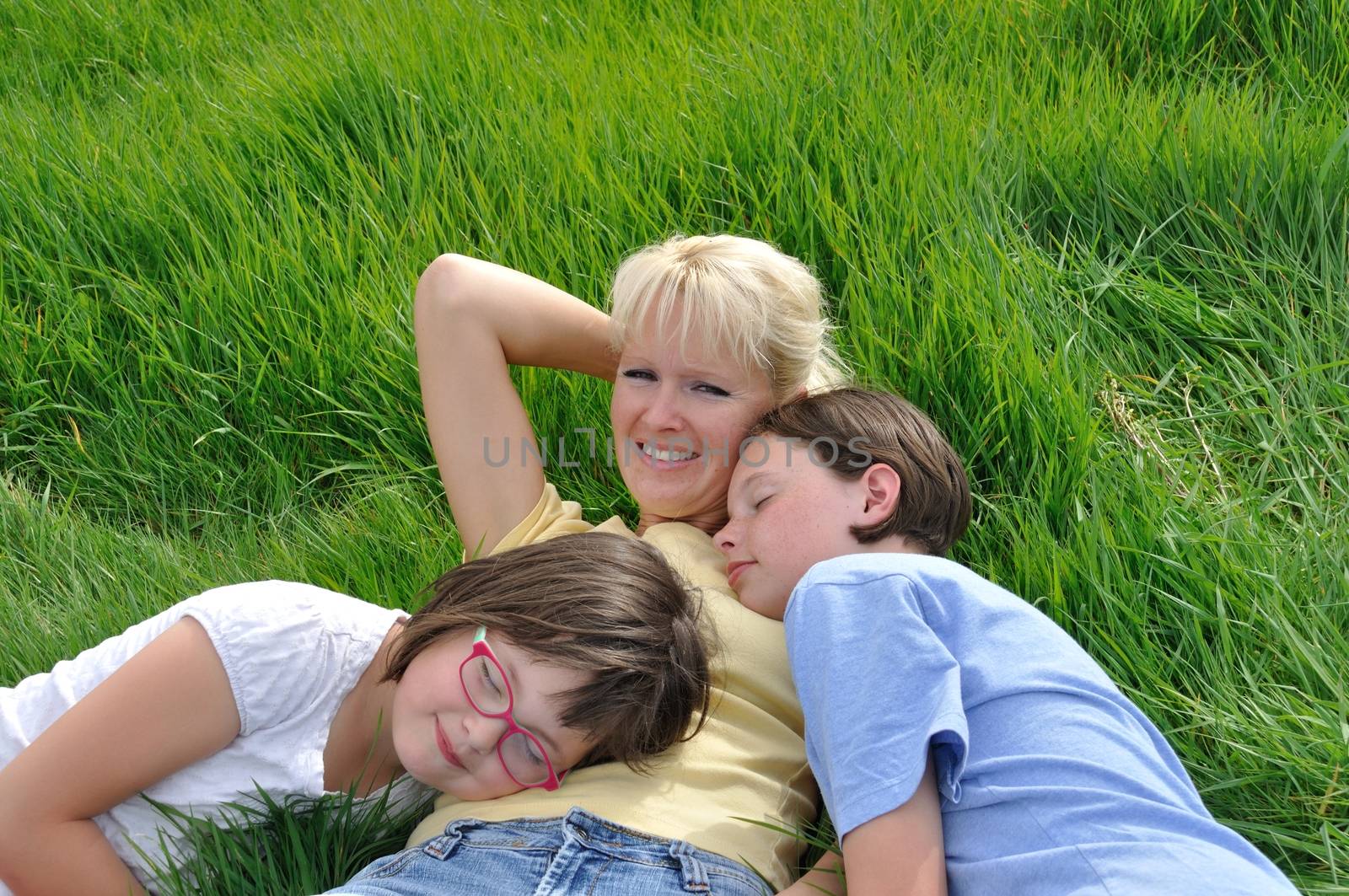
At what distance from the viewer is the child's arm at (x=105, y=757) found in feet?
5.69

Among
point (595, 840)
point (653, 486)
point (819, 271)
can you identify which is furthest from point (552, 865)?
point (819, 271)

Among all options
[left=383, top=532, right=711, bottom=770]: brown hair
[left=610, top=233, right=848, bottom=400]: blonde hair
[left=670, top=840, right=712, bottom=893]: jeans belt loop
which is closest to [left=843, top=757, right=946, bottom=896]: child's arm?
[left=670, top=840, right=712, bottom=893]: jeans belt loop

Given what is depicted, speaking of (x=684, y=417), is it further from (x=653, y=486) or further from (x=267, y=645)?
(x=267, y=645)

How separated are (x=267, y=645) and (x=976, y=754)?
1.10m

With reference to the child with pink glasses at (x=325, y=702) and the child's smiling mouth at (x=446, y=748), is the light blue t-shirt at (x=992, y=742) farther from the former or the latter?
the child's smiling mouth at (x=446, y=748)

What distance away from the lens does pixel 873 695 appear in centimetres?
162

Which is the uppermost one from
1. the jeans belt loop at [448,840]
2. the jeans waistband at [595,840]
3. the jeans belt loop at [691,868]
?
the jeans belt loop at [448,840]

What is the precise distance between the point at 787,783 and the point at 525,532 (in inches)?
27.9

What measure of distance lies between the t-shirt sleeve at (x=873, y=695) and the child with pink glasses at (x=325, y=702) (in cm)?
29

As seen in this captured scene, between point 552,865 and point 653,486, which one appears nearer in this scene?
point 552,865

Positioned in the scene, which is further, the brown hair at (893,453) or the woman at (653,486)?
the brown hair at (893,453)

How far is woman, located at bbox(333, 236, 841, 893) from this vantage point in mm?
1749

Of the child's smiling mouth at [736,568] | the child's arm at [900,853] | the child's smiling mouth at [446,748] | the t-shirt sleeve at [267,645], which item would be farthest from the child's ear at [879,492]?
the t-shirt sleeve at [267,645]

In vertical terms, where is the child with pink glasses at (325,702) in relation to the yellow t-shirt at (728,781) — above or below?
above
